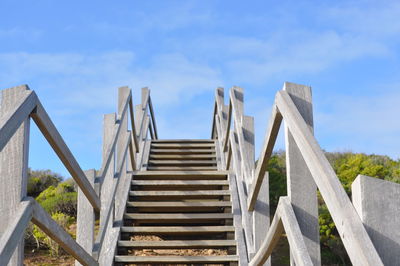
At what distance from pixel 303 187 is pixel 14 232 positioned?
56.0 inches

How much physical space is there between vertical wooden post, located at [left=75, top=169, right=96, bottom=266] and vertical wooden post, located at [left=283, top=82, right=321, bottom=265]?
1.85m

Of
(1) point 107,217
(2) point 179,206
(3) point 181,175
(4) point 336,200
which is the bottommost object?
(4) point 336,200

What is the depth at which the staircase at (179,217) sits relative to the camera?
5242mm

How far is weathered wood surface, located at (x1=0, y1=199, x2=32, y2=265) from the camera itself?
236 cm

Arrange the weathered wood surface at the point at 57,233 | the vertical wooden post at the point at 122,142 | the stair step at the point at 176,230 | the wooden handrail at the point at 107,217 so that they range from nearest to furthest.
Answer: the weathered wood surface at the point at 57,233
the wooden handrail at the point at 107,217
the stair step at the point at 176,230
the vertical wooden post at the point at 122,142

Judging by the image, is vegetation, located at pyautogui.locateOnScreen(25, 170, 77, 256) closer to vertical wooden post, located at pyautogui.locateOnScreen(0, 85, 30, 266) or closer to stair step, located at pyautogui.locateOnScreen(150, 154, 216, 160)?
stair step, located at pyautogui.locateOnScreen(150, 154, 216, 160)

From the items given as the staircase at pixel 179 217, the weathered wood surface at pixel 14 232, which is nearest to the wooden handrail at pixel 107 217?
the staircase at pixel 179 217

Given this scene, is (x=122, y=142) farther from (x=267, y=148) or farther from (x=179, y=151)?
(x=267, y=148)

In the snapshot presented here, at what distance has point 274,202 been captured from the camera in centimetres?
1150

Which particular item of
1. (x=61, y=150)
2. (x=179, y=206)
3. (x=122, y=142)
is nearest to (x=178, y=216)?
(x=179, y=206)

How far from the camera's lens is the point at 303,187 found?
9.73ft

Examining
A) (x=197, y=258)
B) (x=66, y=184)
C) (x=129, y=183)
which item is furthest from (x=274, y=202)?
(x=197, y=258)

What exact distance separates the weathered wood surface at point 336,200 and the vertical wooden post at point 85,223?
6.57 ft

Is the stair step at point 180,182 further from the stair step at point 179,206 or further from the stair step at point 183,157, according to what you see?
the stair step at point 183,157
